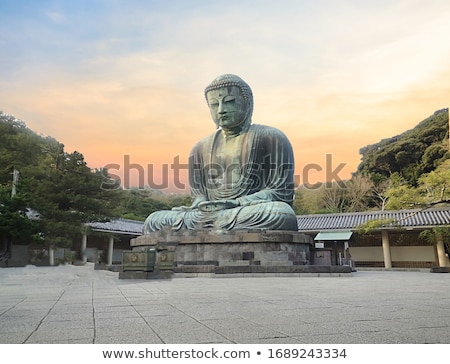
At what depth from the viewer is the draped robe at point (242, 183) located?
762 cm

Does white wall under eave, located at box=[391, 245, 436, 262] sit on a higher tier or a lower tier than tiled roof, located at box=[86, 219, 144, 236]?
lower

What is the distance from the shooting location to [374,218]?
1577cm

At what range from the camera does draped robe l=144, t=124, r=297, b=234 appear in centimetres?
762

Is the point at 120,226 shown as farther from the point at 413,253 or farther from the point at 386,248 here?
the point at 413,253

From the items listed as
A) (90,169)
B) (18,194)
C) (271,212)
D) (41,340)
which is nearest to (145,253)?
(271,212)

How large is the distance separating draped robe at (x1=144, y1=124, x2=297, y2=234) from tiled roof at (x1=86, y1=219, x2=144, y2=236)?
23.4ft

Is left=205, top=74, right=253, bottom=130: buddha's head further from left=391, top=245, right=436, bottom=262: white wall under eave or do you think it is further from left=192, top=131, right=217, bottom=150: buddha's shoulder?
left=391, top=245, right=436, bottom=262: white wall under eave

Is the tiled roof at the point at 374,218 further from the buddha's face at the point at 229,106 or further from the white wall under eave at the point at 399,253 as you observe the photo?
the buddha's face at the point at 229,106

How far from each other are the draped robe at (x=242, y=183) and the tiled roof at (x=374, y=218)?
6.24 meters

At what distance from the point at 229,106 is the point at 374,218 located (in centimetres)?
947

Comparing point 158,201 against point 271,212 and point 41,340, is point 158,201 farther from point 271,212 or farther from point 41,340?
point 41,340

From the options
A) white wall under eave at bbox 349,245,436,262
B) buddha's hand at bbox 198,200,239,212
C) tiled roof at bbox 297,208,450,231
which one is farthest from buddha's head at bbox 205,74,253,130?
white wall under eave at bbox 349,245,436,262

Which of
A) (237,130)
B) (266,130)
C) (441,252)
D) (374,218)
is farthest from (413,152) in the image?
(237,130)

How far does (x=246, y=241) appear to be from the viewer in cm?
713
